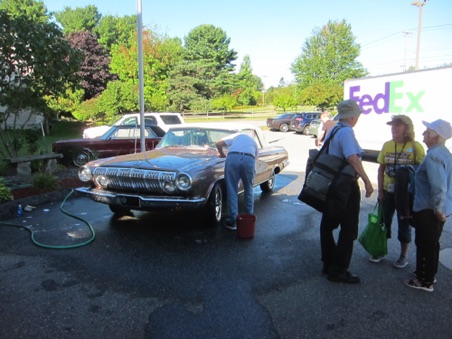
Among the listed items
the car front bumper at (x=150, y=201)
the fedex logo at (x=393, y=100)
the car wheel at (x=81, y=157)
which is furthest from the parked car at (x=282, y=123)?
the car front bumper at (x=150, y=201)

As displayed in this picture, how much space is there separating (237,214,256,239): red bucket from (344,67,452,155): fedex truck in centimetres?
772

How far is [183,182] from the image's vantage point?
16.3 feet

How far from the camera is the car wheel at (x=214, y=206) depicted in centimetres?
544

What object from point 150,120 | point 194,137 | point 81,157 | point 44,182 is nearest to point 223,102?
point 150,120

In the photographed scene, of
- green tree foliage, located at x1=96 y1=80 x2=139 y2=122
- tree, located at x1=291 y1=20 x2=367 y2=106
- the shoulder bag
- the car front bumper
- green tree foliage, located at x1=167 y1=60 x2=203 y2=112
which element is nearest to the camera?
the shoulder bag

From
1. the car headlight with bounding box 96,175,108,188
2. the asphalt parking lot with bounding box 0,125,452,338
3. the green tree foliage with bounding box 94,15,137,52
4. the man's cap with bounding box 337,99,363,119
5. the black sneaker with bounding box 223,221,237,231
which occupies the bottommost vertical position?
the asphalt parking lot with bounding box 0,125,452,338

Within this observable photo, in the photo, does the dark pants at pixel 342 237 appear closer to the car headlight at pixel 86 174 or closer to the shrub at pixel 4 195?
the car headlight at pixel 86 174

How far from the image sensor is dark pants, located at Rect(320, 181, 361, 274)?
11.9 ft

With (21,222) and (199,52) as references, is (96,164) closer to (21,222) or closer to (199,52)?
(21,222)

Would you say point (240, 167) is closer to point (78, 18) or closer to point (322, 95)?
point (322, 95)

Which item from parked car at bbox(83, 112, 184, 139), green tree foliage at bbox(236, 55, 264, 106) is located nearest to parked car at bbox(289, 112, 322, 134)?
parked car at bbox(83, 112, 184, 139)

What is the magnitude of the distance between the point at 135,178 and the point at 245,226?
165cm

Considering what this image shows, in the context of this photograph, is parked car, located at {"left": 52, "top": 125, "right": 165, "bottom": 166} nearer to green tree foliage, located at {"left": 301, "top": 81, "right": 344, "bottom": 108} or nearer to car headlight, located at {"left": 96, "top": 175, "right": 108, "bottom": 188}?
car headlight, located at {"left": 96, "top": 175, "right": 108, "bottom": 188}

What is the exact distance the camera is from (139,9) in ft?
32.2
